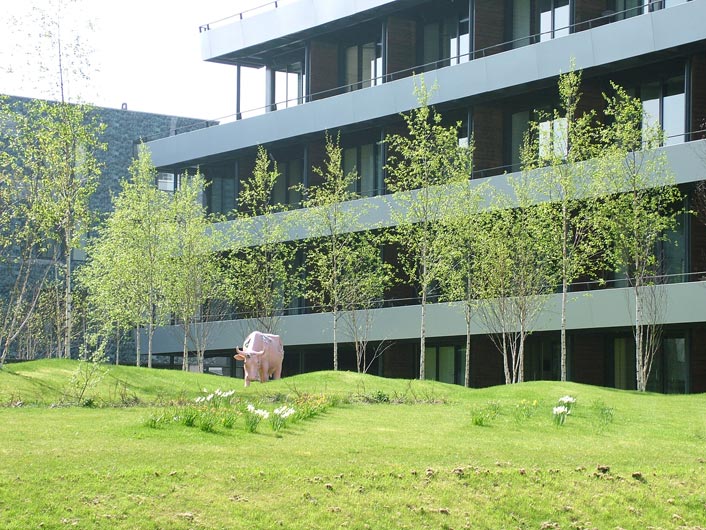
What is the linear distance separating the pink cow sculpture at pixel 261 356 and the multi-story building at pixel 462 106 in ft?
34.4

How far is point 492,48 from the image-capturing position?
41.4 meters

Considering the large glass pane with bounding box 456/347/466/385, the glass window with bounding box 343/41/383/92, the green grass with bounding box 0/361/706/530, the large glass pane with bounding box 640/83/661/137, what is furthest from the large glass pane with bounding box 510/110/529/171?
the green grass with bounding box 0/361/706/530

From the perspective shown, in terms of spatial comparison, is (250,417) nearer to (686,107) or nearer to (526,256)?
(526,256)

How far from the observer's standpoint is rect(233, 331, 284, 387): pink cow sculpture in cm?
2938

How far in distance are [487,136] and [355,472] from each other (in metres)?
28.6

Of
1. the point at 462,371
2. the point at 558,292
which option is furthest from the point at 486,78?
the point at 462,371

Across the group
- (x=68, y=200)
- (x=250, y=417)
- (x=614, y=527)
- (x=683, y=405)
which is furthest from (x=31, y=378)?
(x=614, y=527)

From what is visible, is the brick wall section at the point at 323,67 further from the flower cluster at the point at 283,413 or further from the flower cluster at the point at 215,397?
the flower cluster at the point at 283,413

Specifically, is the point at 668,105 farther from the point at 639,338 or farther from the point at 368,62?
the point at 368,62

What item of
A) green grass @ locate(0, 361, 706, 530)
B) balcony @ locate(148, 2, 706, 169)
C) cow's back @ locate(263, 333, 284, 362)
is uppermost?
balcony @ locate(148, 2, 706, 169)

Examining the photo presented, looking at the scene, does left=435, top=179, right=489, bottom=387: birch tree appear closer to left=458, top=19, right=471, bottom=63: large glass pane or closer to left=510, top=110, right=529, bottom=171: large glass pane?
left=510, top=110, right=529, bottom=171: large glass pane

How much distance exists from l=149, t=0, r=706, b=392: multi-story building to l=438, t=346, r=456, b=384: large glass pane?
6 centimetres

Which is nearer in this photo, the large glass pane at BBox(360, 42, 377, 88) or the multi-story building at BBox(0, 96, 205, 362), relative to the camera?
the large glass pane at BBox(360, 42, 377, 88)

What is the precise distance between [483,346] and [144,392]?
18.3m
